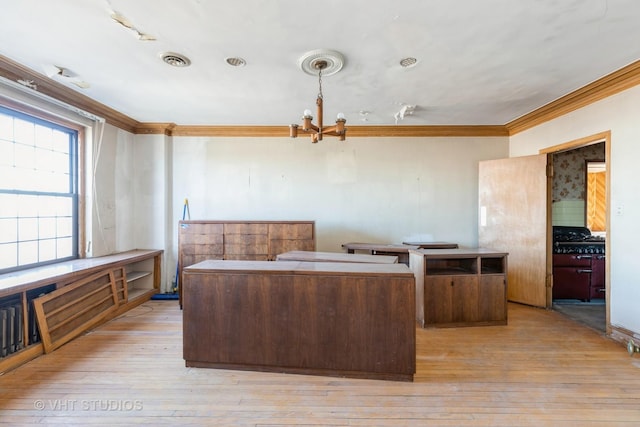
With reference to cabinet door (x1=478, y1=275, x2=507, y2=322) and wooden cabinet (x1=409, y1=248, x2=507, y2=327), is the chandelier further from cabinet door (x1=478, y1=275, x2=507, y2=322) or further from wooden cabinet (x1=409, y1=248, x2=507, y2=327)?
cabinet door (x1=478, y1=275, x2=507, y2=322)

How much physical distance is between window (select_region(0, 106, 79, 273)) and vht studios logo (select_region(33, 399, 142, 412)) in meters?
1.74

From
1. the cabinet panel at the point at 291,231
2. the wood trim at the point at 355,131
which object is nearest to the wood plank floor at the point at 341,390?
the cabinet panel at the point at 291,231

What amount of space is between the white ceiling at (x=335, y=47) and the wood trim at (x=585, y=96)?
0.12 meters

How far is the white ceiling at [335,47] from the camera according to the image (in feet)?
6.07

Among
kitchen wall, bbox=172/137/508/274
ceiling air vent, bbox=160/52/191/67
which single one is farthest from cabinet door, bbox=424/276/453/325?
ceiling air vent, bbox=160/52/191/67

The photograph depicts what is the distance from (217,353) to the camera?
2252mm

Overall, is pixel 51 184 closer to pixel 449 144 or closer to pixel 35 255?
pixel 35 255

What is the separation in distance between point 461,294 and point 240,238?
2.88 m

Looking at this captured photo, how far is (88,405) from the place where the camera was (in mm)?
1886

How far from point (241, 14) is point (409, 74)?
1.63 m

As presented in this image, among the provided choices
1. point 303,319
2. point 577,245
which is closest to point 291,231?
point 303,319

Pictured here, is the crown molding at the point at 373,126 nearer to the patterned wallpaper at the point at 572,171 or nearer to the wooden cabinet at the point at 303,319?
the patterned wallpaper at the point at 572,171

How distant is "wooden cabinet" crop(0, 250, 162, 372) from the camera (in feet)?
7.79

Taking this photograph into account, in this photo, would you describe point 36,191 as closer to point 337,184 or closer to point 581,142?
point 337,184
